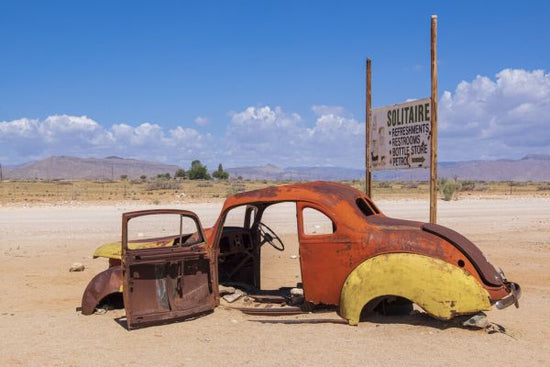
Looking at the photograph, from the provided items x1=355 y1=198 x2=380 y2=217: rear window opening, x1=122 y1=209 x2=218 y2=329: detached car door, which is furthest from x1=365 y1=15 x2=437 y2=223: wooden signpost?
x1=122 y1=209 x2=218 y2=329: detached car door

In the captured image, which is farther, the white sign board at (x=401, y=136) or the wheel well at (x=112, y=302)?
the white sign board at (x=401, y=136)

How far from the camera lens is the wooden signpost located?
920cm

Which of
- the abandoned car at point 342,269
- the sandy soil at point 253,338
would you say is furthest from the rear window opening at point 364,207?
the sandy soil at point 253,338

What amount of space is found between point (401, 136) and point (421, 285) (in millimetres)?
4420

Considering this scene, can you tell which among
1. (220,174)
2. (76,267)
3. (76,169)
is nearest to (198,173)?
(220,174)

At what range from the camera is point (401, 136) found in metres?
10.1

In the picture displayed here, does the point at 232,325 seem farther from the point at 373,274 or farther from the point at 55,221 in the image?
the point at 55,221

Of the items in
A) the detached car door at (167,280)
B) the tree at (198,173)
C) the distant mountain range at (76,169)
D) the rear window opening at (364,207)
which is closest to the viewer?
the detached car door at (167,280)

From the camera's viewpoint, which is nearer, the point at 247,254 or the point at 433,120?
the point at 247,254

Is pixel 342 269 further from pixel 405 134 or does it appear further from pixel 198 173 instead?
pixel 198 173

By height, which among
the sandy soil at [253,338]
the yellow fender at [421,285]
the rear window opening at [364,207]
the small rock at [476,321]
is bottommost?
the sandy soil at [253,338]

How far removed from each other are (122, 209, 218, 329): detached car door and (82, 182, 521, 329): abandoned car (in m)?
0.01

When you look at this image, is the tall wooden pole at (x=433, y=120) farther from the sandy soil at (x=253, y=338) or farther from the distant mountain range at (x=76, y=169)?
the distant mountain range at (x=76, y=169)

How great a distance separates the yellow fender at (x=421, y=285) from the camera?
6016 millimetres
